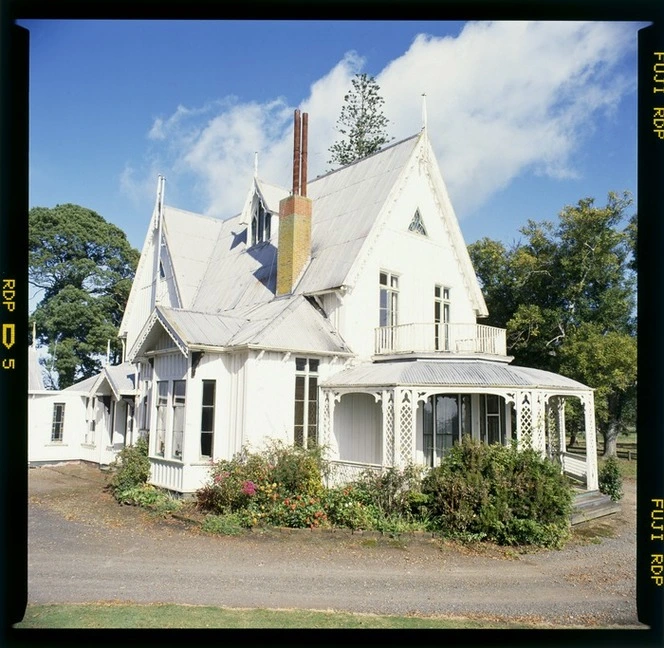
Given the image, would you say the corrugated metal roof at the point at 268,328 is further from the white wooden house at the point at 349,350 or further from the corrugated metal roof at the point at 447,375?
the corrugated metal roof at the point at 447,375

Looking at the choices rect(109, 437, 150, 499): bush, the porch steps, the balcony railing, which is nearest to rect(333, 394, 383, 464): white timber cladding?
the balcony railing

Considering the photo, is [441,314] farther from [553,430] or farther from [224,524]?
[224,524]

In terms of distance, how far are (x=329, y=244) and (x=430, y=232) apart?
362 cm

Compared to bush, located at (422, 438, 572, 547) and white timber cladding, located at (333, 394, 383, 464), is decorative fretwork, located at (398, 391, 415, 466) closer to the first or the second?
bush, located at (422, 438, 572, 547)

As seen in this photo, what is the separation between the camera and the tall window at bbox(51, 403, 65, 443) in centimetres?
2492

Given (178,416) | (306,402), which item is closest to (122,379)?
(178,416)

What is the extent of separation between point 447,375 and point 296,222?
729 cm

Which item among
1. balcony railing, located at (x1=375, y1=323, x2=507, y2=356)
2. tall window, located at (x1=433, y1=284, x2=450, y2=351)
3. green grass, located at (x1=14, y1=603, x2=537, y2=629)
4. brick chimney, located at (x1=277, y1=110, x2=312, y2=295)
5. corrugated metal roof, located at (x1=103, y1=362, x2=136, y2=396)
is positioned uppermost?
brick chimney, located at (x1=277, y1=110, x2=312, y2=295)

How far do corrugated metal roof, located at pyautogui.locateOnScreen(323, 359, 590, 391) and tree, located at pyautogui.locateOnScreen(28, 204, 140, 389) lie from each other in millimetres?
22520

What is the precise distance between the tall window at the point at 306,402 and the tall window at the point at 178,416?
3.00 metres

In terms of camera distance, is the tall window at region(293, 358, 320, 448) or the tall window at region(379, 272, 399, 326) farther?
the tall window at region(379, 272, 399, 326)

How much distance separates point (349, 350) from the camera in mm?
17094

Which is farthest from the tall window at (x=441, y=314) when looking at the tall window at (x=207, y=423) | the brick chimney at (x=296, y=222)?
the tall window at (x=207, y=423)
